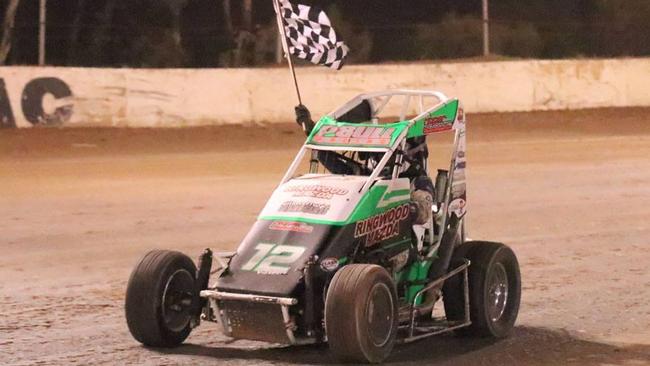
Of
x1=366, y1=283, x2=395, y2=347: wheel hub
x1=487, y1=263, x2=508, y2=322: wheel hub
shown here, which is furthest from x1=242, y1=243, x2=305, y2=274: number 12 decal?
x1=487, y1=263, x2=508, y2=322: wheel hub

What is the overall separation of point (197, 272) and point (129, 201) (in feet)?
21.0

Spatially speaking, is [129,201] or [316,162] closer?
[316,162]

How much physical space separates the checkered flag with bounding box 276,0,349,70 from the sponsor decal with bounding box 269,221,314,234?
1.66 m

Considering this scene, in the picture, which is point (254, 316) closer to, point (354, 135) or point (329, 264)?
point (329, 264)

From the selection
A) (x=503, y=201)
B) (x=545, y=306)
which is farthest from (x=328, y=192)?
(x=503, y=201)

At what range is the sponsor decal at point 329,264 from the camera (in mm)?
6039

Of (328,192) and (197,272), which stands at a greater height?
(328,192)

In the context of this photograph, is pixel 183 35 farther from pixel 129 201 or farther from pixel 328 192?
pixel 328 192

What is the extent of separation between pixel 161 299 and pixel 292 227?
755 millimetres

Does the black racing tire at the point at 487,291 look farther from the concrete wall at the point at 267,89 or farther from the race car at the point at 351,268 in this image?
the concrete wall at the point at 267,89

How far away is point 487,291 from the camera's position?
675 cm

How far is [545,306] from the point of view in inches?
305

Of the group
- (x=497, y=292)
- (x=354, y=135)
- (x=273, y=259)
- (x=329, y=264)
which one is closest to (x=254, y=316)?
(x=273, y=259)

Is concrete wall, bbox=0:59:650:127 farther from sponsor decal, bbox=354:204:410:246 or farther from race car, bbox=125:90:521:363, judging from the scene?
sponsor decal, bbox=354:204:410:246
